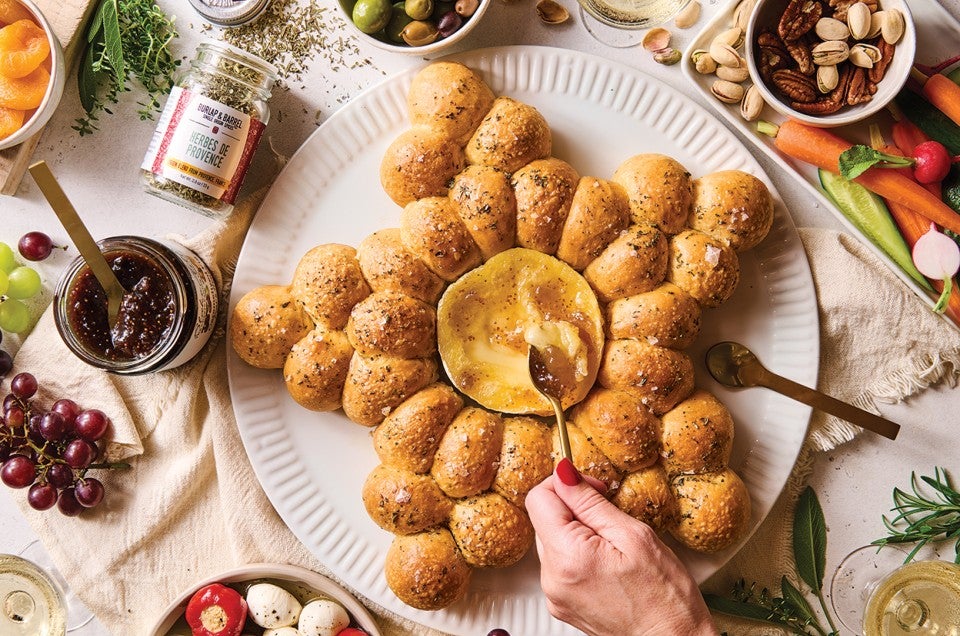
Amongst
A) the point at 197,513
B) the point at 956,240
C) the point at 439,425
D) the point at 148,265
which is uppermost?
the point at 956,240

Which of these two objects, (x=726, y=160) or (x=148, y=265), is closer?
(x=148, y=265)

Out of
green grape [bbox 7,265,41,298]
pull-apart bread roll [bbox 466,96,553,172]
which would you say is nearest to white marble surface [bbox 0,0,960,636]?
green grape [bbox 7,265,41,298]

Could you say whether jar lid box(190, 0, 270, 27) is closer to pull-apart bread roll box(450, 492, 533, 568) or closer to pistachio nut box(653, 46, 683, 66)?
pistachio nut box(653, 46, 683, 66)

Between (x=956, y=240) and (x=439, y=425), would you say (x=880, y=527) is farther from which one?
(x=439, y=425)

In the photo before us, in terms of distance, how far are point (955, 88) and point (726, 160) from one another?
2.98 feet

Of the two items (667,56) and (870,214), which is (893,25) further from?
(667,56)

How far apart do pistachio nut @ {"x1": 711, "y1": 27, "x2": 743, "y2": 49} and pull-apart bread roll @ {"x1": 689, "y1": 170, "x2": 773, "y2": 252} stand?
57 cm

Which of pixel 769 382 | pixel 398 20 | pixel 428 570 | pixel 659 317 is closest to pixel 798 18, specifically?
pixel 659 317

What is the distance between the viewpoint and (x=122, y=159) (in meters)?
3.33

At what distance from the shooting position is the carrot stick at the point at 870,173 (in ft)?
10.1

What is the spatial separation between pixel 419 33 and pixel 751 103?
1372mm

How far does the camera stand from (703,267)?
2887 mm

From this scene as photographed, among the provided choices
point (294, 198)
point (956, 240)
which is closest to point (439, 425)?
point (294, 198)

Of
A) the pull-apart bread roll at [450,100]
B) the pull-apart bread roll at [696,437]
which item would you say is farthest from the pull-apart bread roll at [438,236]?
the pull-apart bread roll at [696,437]
